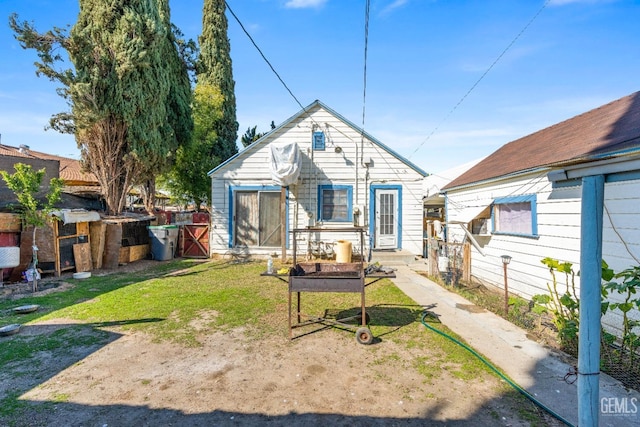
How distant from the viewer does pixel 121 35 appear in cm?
1001

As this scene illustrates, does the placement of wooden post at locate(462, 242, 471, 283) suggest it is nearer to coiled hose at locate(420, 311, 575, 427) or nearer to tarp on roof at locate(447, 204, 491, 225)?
tarp on roof at locate(447, 204, 491, 225)

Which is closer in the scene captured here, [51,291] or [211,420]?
[211,420]

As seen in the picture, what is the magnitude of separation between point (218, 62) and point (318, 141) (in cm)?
1412

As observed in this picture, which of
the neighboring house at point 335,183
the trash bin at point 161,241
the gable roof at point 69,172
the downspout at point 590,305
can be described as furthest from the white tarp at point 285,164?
the gable roof at point 69,172

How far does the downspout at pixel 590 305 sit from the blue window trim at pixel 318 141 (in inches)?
363

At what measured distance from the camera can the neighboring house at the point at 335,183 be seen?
1074cm

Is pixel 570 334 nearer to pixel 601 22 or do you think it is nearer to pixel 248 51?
pixel 601 22

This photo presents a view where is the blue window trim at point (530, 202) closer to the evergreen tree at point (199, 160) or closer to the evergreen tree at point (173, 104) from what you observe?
the evergreen tree at point (173, 104)

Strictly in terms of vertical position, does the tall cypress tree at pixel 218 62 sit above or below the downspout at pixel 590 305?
above

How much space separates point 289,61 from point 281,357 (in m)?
6.67

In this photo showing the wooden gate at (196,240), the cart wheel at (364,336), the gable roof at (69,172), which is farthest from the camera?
the gable roof at (69,172)

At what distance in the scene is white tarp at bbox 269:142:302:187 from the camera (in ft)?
32.7

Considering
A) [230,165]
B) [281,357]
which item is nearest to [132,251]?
[230,165]

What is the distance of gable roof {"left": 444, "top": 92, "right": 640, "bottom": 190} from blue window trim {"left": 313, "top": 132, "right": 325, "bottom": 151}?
4.95 m
